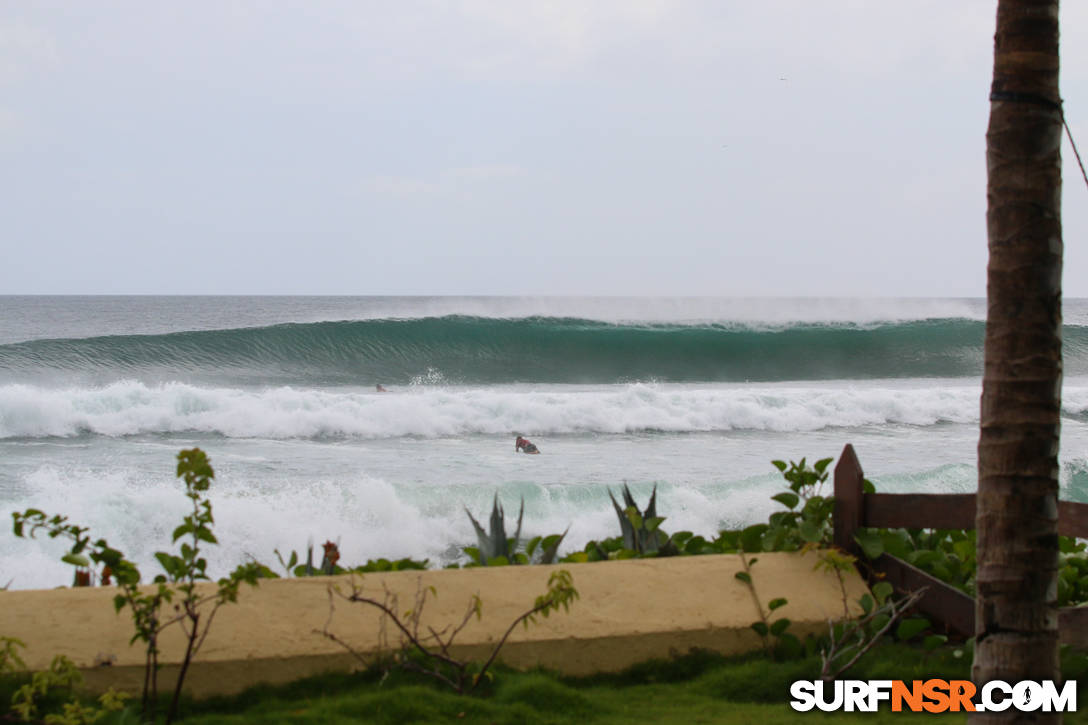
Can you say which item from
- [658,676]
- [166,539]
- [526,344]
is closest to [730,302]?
[526,344]

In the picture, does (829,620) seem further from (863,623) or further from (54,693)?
(54,693)

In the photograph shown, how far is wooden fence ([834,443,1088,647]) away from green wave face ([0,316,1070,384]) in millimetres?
21981

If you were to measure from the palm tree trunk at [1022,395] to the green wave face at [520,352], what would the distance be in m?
23.7

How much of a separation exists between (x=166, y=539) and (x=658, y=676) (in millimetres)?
4903

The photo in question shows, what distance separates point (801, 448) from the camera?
14.0 meters

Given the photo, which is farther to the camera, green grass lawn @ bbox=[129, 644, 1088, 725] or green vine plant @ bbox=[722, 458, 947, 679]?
green vine plant @ bbox=[722, 458, 947, 679]

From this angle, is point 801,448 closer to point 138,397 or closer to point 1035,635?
point 138,397

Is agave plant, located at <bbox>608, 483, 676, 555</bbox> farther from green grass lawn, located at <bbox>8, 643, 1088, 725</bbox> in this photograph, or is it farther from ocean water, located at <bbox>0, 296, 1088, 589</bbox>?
ocean water, located at <bbox>0, 296, 1088, 589</bbox>

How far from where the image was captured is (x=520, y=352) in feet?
91.7

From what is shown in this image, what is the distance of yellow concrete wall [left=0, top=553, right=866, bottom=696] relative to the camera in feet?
10.1

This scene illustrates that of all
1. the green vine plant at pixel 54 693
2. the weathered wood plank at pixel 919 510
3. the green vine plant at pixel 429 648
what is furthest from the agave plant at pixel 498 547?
the green vine plant at pixel 54 693

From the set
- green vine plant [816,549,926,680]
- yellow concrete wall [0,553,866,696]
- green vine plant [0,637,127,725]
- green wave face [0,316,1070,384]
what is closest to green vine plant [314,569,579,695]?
yellow concrete wall [0,553,866,696]

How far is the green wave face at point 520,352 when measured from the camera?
25.4 metres

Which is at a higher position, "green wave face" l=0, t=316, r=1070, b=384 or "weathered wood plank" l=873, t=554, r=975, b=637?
"green wave face" l=0, t=316, r=1070, b=384
